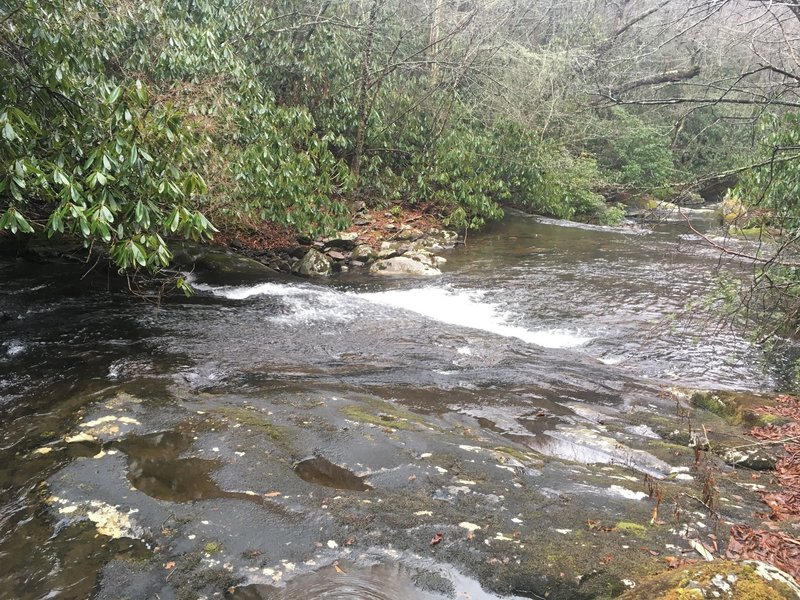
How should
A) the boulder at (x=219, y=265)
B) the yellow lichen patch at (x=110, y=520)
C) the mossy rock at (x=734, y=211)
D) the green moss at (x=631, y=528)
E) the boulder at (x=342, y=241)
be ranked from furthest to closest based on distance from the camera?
the boulder at (x=342, y=241), the boulder at (x=219, y=265), the mossy rock at (x=734, y=211), the green moss at (x=631, y=528), the yellow lichen patch at (x=110, y=520)

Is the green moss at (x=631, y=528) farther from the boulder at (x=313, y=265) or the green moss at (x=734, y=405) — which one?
the boulder at (x=313, y=265)

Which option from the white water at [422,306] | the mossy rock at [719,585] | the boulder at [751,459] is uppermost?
the mossy rock at [719,585]

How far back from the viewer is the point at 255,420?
423 cm

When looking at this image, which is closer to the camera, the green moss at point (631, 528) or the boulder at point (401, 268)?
the green moss at point (631, 528)

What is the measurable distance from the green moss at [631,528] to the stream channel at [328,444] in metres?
0.03

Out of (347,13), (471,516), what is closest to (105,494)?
(471,516)

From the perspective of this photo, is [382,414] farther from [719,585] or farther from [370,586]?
[719,585]

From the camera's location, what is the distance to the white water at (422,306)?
8172 millimetres

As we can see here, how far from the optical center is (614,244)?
1529 centimetres

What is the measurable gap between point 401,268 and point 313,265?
1972mm

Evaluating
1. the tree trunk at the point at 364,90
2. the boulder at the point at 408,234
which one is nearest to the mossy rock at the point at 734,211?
the boulder at the point at 408,234

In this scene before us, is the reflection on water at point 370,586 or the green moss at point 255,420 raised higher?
the green moss at point 255,420

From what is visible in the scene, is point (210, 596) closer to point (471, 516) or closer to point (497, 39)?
point (471, 516)

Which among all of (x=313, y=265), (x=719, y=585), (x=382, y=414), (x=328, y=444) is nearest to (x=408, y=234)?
(x=313, y=265)
